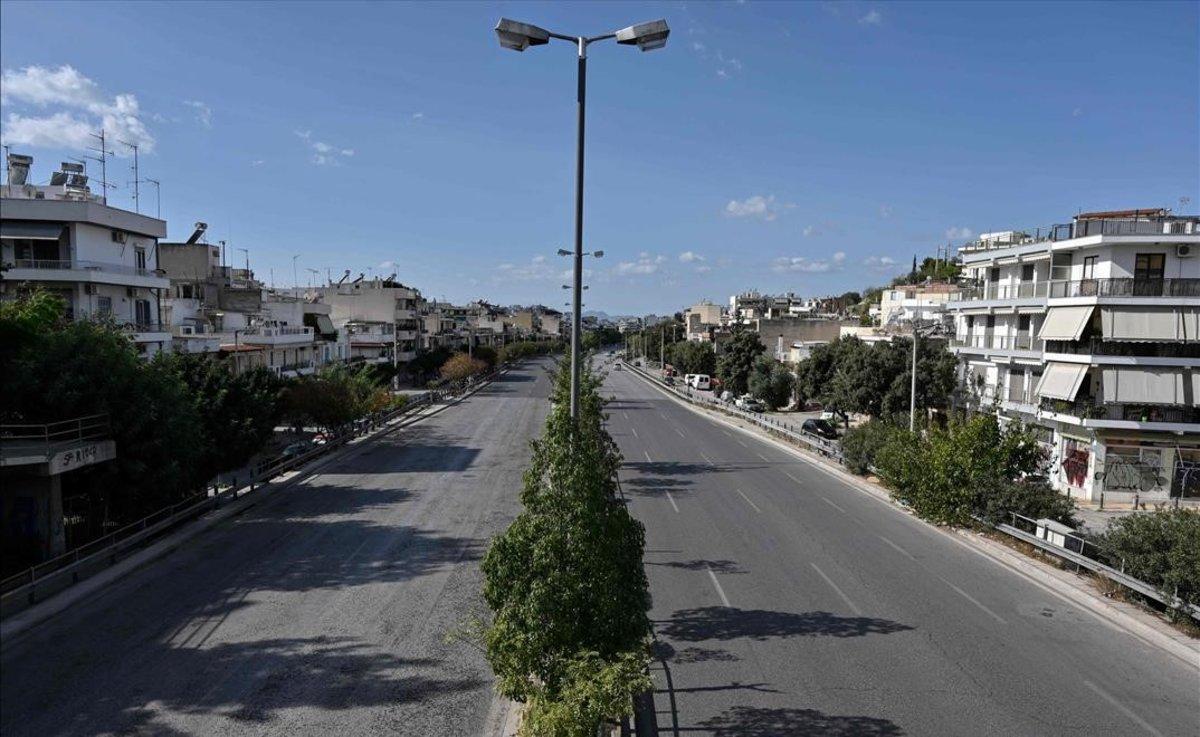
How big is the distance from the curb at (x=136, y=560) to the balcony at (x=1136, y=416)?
1197 inches

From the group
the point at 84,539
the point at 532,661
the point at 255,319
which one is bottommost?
the point at 84,539

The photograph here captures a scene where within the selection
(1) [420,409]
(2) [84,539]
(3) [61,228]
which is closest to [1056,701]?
(2) [84,539]

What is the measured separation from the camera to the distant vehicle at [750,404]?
5847cm

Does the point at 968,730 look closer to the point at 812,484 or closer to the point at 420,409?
the point at 812,484

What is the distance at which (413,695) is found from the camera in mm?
10461

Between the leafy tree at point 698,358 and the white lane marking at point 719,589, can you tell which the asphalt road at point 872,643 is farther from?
the leafy tree at point 698,358

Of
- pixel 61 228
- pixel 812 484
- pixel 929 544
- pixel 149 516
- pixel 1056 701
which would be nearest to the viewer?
pixel 1056 701

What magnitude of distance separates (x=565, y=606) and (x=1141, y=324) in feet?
94.8

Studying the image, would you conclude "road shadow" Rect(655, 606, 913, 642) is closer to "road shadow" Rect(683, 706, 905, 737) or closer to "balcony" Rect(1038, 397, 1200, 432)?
"road shadow" Rect(683, 706, 905, 737)

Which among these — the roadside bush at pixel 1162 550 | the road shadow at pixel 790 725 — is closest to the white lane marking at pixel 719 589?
the road shadow at pixel 790 725

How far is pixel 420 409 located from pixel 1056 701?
4945 centimetres

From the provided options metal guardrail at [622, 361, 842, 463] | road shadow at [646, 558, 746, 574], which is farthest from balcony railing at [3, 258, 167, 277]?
metal guardrail at [622, 361, 842, 463]

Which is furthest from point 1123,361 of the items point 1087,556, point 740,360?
point 740,360

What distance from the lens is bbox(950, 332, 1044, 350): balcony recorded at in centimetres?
3247
